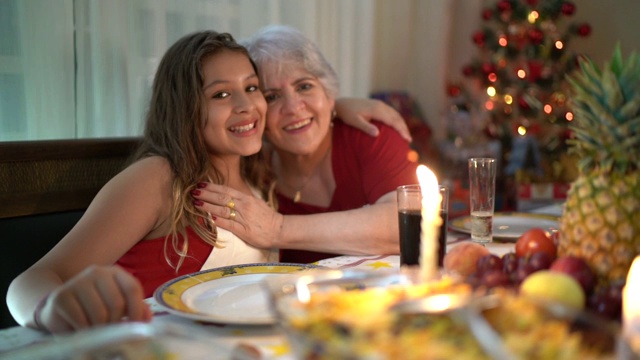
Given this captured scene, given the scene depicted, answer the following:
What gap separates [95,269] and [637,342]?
67cm

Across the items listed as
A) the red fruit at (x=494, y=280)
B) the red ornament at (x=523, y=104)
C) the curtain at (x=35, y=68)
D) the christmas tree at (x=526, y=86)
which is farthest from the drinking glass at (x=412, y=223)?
the red ornament at (x=523, y=104)

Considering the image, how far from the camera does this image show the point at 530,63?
456cm

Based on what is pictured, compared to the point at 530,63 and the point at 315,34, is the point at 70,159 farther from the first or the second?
the point at 530,63

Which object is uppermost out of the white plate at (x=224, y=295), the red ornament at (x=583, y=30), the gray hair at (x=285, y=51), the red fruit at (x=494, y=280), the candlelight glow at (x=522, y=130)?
the red ornament at (x=583, y=30)

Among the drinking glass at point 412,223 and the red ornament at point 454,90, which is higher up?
the red ornament at point 454,90

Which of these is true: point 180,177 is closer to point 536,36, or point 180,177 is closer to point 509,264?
point 509,264

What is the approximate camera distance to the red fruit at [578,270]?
943 millimetres

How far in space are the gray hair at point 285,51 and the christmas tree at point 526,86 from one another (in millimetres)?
2733

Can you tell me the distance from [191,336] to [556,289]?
0.50 metres

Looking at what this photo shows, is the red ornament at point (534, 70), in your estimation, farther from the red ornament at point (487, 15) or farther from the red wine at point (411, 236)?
the red wine at point (411, 236)

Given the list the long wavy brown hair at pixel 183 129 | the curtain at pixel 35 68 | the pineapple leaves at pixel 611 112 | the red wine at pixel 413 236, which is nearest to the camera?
the pineapple leaves at pixel 611 112

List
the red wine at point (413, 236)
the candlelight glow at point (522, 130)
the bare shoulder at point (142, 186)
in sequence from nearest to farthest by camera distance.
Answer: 1. the red wine at point (413, 236)
2. the bare shoulder at point (142, 186)
3. the candlelight glow at point (522, 130)

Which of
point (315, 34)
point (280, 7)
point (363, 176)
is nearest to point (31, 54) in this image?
point (363, 176)

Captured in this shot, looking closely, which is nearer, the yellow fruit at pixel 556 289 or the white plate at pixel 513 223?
the yellow fruit at pixel 556 289
